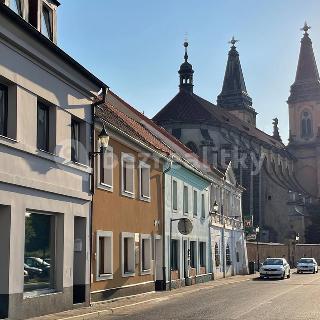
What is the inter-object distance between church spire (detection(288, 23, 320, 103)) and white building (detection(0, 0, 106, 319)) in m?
87.9

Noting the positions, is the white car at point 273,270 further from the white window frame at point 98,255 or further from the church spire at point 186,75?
the church spire at point 186,75

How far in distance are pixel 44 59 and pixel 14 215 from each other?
13.3ft

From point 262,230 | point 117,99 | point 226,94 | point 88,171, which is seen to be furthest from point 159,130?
point 226,94

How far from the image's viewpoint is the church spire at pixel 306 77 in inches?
4003

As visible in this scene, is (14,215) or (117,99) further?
(117,99)

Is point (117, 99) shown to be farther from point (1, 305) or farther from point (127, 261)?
point (1, 305)

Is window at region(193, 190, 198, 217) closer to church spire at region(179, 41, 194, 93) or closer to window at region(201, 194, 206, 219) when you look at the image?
window at region(201, 194, 206, 219)

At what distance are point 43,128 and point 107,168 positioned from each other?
4.61m

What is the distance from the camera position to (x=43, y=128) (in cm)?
1580

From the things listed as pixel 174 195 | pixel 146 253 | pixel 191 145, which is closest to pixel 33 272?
pixel 146 253

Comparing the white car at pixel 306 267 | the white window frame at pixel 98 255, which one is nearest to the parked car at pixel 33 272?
the white window frame at pixel 98 255

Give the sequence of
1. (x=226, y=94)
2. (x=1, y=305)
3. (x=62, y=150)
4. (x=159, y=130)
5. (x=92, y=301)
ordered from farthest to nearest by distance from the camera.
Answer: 1. (x=226, y=94)
2. (x=159, y=130)
3. (x=92, y=301)
4. (x=62, y=150)
5. (x=1, y=305)

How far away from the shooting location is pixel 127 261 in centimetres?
2170

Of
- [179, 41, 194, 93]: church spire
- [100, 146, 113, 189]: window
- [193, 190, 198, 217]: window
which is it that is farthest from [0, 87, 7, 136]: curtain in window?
[179, 41, 194, 93]: church spire
